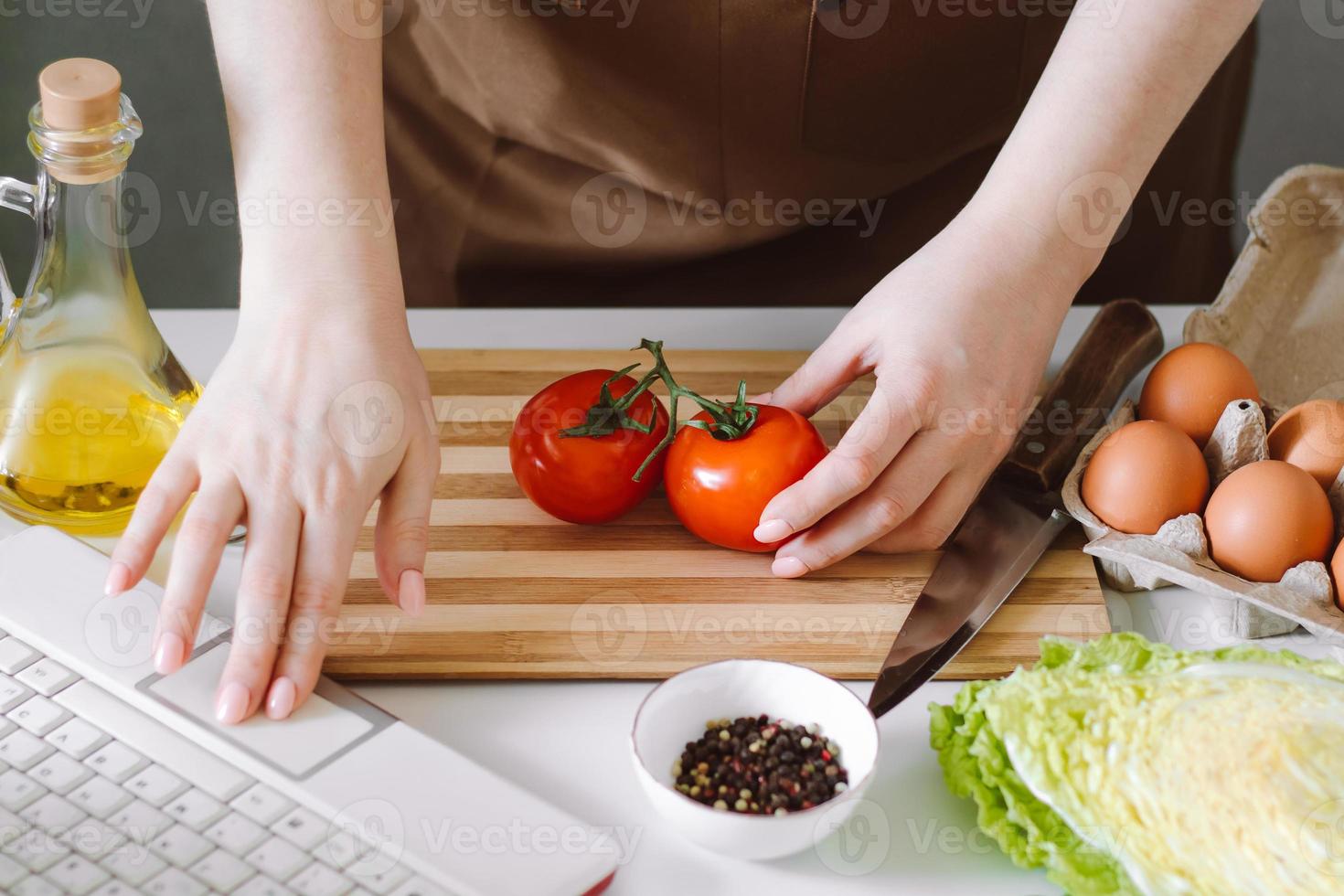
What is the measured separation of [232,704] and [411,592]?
0.14 metres

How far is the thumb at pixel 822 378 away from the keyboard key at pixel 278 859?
1.67 ft

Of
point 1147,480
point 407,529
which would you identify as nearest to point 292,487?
point 407,529

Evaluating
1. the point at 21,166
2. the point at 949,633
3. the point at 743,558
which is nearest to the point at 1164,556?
the point at 949,633

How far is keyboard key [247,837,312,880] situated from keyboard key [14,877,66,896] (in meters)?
0.09

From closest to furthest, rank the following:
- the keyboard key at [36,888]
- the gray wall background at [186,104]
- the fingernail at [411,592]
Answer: the keyboard key at [36,888] < the fingernail at [411,592] < the gray wall background at [186,104]

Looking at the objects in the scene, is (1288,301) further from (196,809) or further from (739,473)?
(196,809)

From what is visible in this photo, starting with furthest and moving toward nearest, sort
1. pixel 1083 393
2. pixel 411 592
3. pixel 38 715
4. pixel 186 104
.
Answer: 1. pixel 186 104
2. pixel 1083 393
3. pixel 411 592
4. pixel 38 715

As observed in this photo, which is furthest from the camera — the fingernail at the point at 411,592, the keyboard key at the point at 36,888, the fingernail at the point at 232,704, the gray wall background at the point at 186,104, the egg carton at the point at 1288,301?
the gray wall background at the point at 186,104

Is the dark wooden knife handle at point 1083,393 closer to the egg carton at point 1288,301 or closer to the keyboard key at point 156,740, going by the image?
the egg carton at point 1288,301

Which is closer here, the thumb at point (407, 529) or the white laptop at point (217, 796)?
the white laptop at point (217, 796)

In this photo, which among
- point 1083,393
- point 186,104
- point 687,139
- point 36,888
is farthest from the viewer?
point 186,104

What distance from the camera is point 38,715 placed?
687 millimetres

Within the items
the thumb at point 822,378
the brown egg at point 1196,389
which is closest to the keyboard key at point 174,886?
the thumb at point 822,378

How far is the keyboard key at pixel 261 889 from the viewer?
1.92 feet
